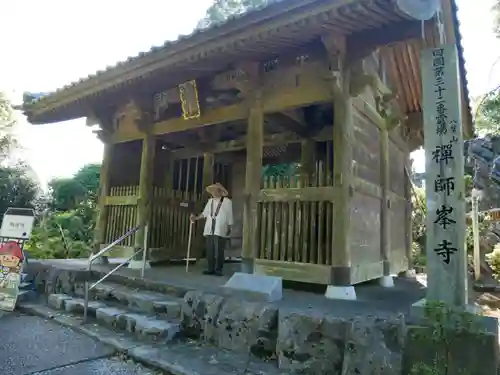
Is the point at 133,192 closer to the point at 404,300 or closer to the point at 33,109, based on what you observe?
the point at 33,109

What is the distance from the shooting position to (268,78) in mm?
5594

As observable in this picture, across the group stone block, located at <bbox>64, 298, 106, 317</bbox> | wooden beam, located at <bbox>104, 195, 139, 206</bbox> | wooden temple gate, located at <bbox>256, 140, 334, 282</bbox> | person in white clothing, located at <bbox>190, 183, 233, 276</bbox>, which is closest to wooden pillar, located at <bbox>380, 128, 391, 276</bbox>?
wooden temple gate, located at <bbox>256, 140, 334, 282</bbox>

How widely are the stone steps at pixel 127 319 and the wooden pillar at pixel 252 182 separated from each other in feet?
4.77

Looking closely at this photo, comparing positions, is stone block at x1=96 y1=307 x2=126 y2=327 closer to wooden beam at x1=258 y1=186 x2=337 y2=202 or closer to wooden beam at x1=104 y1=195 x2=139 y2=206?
wooden beam at x1=258 y1=186 x2=337 y2=202

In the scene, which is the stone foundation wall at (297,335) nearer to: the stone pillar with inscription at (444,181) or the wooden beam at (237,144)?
the stone pillar with inscription at (444,181)

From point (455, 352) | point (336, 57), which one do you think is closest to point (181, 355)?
point (455, 352)

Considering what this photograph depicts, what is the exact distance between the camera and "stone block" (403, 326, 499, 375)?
2.77 metres

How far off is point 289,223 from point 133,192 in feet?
12.4

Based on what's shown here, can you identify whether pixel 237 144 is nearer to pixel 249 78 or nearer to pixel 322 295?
pixel 249 78

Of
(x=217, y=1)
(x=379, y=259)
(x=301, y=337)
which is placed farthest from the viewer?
(x=217, y=1)

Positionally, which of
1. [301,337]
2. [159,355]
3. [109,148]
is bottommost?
[159,355]

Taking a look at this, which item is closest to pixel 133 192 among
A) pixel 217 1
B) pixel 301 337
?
pixel 301 337

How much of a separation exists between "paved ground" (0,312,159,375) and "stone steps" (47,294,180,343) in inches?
15.5

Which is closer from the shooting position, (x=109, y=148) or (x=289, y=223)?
(x=289, y=223)
